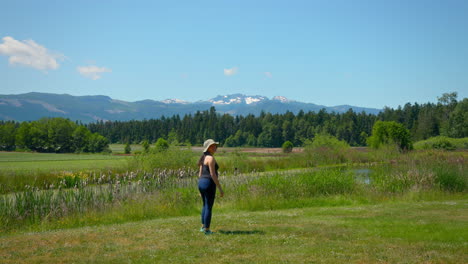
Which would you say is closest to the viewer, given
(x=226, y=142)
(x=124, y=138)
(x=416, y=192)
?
(x=416, y=192)

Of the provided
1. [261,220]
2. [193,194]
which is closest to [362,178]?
[193,194]

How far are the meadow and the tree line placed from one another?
71450 mm

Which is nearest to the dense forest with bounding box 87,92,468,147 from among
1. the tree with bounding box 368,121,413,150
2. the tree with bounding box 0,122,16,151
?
the tree with bounding box 0,122,16,151

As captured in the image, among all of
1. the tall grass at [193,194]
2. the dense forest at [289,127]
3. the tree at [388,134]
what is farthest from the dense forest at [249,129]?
the tall grass at [193,194]

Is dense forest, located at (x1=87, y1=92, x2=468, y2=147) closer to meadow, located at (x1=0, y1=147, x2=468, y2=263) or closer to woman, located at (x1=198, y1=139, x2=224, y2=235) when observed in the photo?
meadow, located at (x1=0, y1=147, x2=468, y2=263)

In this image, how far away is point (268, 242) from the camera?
322 inches

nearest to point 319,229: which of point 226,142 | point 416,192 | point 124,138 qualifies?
point 416,192

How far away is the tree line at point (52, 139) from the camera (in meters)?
88.6

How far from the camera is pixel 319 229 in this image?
9375mm

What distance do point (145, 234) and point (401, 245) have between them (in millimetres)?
5506

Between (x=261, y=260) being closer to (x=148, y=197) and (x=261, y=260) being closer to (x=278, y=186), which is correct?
(x=148, y=197)

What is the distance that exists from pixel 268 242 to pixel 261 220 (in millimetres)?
2708

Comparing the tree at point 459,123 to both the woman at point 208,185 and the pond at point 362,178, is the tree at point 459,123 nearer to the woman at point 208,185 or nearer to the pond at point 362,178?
the pond at point 362,178

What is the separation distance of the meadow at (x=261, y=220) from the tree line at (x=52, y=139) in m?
71.4
